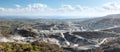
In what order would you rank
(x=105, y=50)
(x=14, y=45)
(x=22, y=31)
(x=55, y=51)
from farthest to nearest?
(x=22, y=31) → (x=105, y=50) → (x=55, y=51) → (x=14, y=45)

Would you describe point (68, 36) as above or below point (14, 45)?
below

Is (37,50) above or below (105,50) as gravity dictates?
above

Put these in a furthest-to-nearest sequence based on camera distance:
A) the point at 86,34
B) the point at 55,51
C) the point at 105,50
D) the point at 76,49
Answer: the point at 86,34 < the point at 76,49 < the point at 105,50 < the point at 55,51

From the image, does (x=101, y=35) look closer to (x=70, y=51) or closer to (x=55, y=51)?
(x=70, y=51)

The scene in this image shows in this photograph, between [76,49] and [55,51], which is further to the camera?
→ [76,49]

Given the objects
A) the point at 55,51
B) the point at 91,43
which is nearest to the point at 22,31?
the point at 91,43

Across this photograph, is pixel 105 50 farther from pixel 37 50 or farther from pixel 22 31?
pixel 22 31

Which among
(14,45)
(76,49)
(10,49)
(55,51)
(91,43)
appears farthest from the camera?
(91,43)

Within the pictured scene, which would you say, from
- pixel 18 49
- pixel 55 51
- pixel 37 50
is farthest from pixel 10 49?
pixel 55 51

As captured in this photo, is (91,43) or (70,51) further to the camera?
(91,43)
